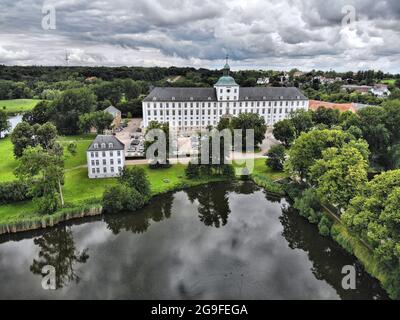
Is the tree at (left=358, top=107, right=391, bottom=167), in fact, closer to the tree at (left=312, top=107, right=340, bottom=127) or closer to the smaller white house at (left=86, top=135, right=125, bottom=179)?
the tree at (left=312, top=107, right=340, bottom=127)

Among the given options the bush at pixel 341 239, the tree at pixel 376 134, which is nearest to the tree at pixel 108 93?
the tree at pixel 376 134

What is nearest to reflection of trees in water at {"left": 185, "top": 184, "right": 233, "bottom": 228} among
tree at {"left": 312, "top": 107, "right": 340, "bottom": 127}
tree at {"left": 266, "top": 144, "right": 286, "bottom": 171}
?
tree at {"left": 266, "top": 144, "right": 286, "bottom": 171}

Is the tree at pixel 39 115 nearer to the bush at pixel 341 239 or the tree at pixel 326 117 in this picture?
the tree at pixel 326 117

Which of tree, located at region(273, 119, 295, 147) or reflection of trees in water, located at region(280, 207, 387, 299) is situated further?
tree, located at region(273, 119, 295, 147)

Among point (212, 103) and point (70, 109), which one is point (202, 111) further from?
point (70, 109)

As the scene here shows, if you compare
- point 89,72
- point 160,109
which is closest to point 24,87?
point 89,72

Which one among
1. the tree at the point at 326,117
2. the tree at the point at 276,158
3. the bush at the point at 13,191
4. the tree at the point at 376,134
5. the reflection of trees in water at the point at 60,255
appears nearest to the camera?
the reflection of trees in water at the point at 60,255
